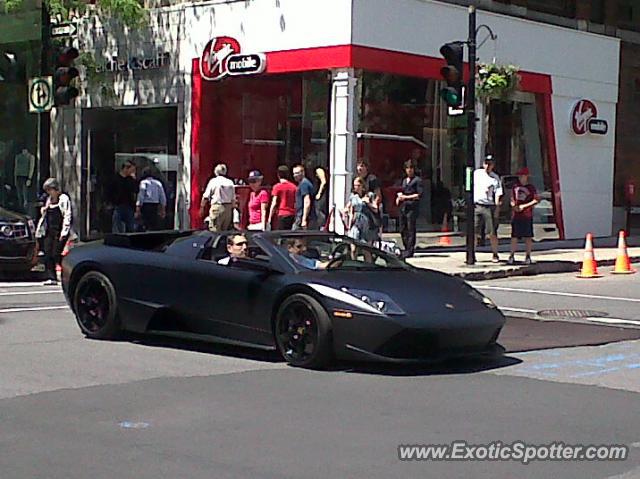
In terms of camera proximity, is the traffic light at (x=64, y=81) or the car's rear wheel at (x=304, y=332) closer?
the car's rear wheel at (x=304, y=332)

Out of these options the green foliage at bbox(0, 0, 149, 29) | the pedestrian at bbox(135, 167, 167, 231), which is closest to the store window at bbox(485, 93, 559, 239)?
the pedestrian at bbox(135, 167, 167, 231)

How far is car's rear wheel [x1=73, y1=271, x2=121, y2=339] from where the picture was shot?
11352mm

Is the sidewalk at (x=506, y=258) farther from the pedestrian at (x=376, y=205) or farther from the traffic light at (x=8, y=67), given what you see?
the traffic light at (x=8, y=67)

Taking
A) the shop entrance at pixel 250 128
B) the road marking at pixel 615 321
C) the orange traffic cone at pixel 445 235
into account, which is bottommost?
the road marking at pixel 615 321

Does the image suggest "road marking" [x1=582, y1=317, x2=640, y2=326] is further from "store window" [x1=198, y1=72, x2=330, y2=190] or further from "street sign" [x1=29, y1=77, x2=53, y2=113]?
"street sign" [x1=29, y1=77, x2=53, y2=113]

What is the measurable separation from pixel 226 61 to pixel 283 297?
47.1 feet

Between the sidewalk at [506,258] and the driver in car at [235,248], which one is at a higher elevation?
the driver in car at [235,248]

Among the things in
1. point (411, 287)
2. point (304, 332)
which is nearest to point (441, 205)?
point (411, 287)

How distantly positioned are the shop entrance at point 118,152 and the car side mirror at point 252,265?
14404 mm

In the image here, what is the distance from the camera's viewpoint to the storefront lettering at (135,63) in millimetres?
25203

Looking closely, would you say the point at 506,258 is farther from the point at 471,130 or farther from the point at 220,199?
the point at 220,199

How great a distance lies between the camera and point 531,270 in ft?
68.3

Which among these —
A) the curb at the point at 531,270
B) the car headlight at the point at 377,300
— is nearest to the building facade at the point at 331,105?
the curb at the point at 531,270

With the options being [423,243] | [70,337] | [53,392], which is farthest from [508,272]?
[53,392]
